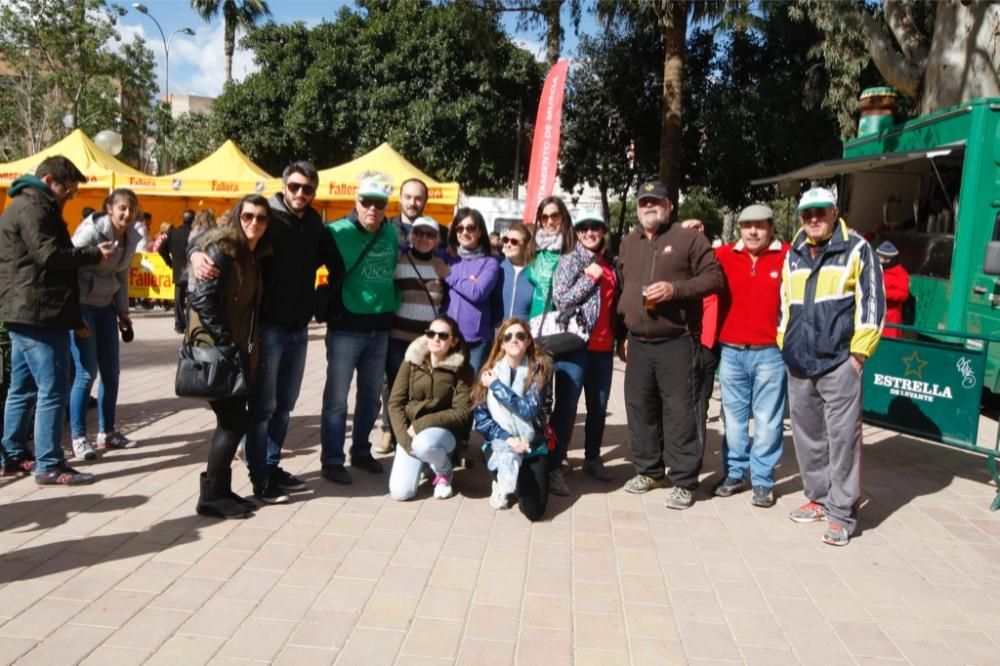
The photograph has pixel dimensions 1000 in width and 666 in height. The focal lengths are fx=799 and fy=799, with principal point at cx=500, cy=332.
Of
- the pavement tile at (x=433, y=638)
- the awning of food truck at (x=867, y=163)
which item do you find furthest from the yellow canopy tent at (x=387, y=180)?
the pavement tile at (x=433, y=638)

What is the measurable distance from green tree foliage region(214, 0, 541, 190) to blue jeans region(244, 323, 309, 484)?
18.0m

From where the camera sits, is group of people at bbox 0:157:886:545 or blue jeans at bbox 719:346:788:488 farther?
blue jeans at bbox 719:346:788:488

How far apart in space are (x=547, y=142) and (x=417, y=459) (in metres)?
8.47

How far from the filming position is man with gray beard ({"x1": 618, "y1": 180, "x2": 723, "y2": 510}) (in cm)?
477

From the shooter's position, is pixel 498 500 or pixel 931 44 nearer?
pixel 498 500

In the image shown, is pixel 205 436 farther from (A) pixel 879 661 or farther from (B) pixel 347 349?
(A) pixel 879 661

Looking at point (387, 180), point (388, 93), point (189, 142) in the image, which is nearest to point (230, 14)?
point (189, 142)

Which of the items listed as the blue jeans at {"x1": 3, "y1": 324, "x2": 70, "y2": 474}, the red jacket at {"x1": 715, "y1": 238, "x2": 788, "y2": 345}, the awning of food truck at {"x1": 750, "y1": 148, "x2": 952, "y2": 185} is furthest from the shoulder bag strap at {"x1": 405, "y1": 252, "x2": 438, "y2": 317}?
the awning of food truck at {"x1": 750, "y1": 148, "x2": 952, "y2": 185}

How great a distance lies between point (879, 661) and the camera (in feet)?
A: 10.2

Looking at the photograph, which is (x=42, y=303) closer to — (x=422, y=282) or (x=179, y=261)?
(x=422, y=282)

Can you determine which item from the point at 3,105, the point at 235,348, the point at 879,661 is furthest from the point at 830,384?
the point at 3,105

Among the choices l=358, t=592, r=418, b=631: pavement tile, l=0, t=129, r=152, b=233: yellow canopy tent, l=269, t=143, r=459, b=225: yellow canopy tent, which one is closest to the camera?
l=358, t=592, r=418, b=631: pavement tile

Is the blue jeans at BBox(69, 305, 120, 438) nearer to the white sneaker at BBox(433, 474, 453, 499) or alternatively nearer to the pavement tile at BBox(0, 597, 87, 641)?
the pavement tile at BBox(0, 597, 87, 641)

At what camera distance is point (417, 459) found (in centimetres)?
480
